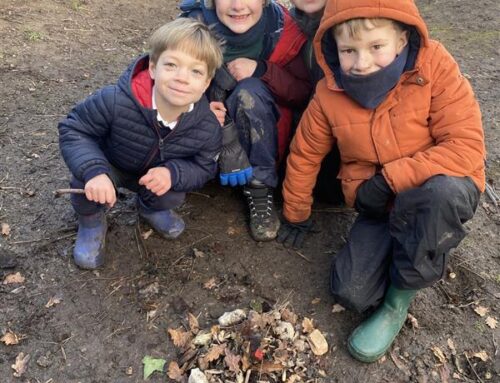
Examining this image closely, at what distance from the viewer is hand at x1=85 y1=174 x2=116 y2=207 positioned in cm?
286

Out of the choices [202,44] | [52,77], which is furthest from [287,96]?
[52,77]

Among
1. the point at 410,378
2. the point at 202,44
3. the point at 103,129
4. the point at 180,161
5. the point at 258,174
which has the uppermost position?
the point at 202,44

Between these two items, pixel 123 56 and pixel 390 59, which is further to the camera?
pixel 123 56

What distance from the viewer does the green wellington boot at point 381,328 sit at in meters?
2.89

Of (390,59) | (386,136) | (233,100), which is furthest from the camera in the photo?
(233,100)

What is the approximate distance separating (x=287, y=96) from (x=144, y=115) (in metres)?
1.09

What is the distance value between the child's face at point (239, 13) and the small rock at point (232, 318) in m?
1.84

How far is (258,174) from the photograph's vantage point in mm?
3611

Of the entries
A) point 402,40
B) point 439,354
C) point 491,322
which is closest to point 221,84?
point 402,40

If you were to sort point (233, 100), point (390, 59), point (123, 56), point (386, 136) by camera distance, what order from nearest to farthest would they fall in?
point (390, 59) → point (386, 136) → point (233, 100) → point (123, 56)

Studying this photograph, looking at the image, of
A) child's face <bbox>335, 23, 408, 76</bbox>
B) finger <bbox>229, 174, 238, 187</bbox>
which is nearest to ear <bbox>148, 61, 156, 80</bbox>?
finger <bbox>229, 174, 238, 187</bbox>

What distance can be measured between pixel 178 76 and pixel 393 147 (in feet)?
4.30

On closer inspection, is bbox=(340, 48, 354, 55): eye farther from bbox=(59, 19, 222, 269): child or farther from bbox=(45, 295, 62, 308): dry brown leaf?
bbox=(45, 295, 62, 308): dry brown leaf

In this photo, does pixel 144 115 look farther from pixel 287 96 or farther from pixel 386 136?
pixel 386 136
